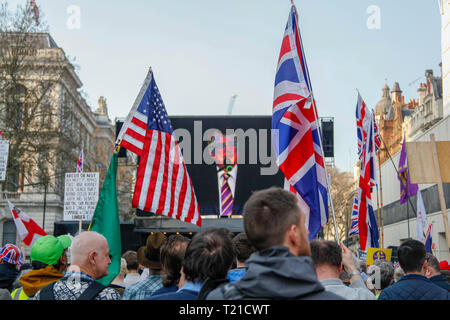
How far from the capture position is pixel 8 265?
17.1ft

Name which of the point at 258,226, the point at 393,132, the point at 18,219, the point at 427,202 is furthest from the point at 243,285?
the point at 393,132

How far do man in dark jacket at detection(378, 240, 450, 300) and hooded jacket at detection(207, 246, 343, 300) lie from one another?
2.12 metres

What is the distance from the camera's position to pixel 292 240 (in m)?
2.33

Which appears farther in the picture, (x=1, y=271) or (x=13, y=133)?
(x=13, y=133)

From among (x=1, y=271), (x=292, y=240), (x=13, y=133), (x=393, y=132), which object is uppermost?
(x=393, y=132)

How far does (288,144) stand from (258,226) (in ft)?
11.3

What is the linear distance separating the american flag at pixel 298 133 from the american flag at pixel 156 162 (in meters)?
1.70

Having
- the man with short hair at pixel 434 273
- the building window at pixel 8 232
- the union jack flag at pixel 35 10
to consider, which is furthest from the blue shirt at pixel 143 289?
the building window at pixel 8 232

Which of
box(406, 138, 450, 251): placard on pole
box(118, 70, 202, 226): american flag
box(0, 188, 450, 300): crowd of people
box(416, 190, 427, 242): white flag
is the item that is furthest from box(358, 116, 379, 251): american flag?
box(0, 188, 450, 300): crowd of people

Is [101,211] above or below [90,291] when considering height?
above

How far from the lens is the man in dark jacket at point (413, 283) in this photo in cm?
402

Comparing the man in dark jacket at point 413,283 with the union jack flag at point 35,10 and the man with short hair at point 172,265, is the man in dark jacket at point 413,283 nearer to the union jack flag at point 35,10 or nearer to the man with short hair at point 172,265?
the man with short hair at point 172,265

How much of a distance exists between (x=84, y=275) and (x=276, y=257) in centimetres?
167

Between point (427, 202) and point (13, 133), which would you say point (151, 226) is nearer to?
point (13, 133)
